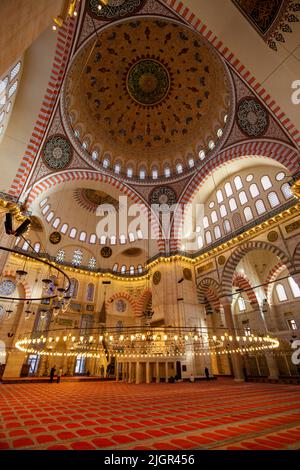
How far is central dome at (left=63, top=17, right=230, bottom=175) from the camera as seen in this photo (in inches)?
509

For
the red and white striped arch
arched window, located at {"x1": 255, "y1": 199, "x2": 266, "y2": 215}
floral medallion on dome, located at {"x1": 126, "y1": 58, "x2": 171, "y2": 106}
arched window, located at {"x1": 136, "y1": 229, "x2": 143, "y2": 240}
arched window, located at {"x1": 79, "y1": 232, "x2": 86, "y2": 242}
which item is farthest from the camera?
arched window, located at {"x1": 79, "y1": 232, "x2": 86, "y2": 242}

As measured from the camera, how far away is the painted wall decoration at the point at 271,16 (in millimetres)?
6457

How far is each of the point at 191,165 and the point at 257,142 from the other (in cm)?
488

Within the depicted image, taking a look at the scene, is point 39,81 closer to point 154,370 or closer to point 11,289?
point 11,289

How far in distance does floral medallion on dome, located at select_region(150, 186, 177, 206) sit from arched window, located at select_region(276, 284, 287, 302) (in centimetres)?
934

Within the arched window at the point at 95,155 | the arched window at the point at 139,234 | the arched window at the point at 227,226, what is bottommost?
the arched window at the point at 227,226

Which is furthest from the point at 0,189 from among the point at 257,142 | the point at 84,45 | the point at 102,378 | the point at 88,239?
the point at 102,378

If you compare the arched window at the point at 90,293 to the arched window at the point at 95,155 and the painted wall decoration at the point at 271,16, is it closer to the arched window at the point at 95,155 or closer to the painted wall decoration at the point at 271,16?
the arched window at the point at 95,155

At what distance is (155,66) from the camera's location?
1475 cm

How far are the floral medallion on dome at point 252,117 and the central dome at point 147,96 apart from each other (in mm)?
1724

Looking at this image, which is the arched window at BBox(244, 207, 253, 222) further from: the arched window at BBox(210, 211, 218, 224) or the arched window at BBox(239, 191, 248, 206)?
the arched window at BBox(210, 211, 218, 224)

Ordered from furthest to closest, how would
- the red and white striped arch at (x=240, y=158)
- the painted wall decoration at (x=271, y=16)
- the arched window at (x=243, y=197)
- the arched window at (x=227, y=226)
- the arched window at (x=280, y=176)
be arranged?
the arched window at (x=227, y=226)
the arched window at (x=243, y=197)
the arched window at (x=280, y=176)
the red and white striped arch at (x=240, y=158)
the painted wall decoration at (x=271, y=16)

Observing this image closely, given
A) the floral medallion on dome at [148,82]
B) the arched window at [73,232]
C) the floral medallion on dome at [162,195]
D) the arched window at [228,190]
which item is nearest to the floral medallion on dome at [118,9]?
the floral medallion on dome at [148,82]

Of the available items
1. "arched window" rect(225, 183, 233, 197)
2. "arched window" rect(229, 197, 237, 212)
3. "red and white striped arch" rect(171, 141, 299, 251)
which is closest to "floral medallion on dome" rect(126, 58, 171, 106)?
"red and white striped arch" rect(171, 141, 299, 251)
